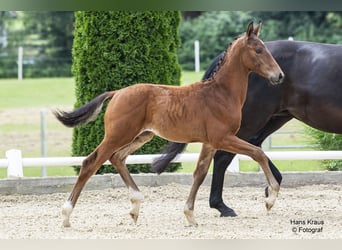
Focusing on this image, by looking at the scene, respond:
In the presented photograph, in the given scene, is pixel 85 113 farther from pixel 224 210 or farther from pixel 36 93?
pixel 36 93

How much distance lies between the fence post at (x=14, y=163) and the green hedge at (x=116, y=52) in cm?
79

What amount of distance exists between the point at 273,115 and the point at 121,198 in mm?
1907

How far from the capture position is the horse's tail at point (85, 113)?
6.11 metres

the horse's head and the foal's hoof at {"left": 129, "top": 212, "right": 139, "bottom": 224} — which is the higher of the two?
the horse's head

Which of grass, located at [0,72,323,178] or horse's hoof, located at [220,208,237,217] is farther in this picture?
grass, located at [0,72,323,178]

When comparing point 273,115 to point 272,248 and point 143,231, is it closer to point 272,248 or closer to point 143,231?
point 143,231

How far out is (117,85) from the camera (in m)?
8.59

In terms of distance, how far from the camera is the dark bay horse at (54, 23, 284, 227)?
19.3 ft

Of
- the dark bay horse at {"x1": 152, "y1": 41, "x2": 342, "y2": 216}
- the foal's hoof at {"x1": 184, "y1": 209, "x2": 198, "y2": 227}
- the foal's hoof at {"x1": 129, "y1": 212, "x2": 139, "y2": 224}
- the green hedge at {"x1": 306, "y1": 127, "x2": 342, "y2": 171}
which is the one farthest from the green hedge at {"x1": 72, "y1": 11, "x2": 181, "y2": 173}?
the foal's hoof at {"x1": 184, "y1": 209, "x2": 198, "y2": 227}

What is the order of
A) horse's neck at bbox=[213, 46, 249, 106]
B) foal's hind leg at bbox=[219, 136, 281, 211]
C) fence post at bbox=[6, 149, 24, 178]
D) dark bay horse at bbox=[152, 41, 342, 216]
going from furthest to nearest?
fence post at bbox=[6, 149, 24, 178]
dark bay horse at bbox=[152, 41, 342, 216]
horse's neck at bbox=[213, 46, 249, 106]
foal's hind leg at bbox=[219, 136, 281, 211]

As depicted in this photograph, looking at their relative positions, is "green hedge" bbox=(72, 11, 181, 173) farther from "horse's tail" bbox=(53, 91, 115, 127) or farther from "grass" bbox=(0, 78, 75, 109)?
"grass" bbox=(0, 78, 75, 109)

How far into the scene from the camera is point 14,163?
27.3ft

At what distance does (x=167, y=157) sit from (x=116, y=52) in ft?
6.59

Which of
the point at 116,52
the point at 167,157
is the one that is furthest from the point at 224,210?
the point at 116,52
